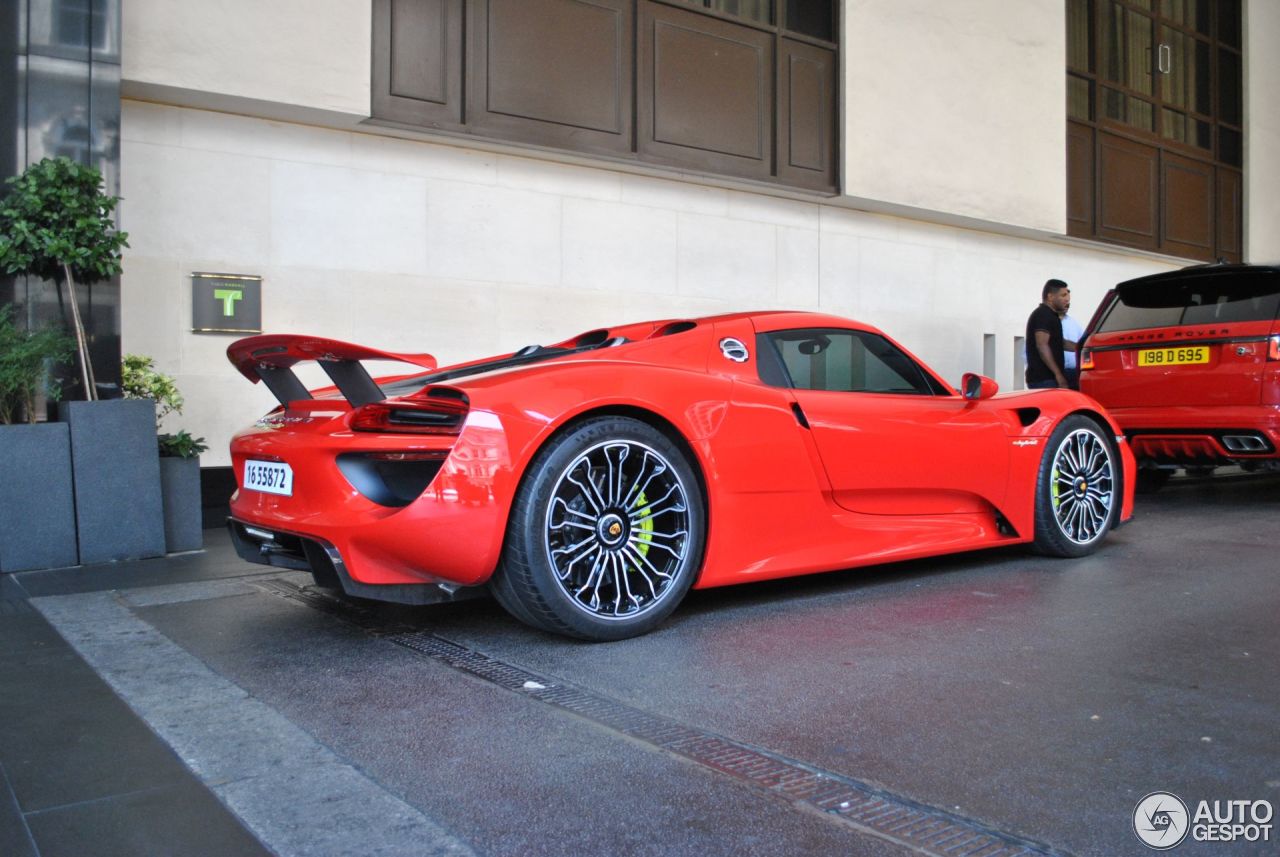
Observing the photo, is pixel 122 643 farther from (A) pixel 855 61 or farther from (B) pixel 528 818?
(A) pixel 855 61

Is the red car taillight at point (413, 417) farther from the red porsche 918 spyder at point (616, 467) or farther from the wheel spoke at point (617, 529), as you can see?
the wheel spoke at point (617, 529)

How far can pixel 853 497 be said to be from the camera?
415 cm

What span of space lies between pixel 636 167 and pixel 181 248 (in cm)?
379

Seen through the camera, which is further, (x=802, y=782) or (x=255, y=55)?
(x=255, y=55)

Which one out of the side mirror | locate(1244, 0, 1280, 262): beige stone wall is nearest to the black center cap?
the side mirror

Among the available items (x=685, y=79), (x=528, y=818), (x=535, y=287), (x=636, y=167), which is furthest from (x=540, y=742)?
(x=685, y=79)

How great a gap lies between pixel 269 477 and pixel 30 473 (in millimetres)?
2280

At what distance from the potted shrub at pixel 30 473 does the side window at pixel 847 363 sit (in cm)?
361

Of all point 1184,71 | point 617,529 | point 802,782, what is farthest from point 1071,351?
point 1184,71

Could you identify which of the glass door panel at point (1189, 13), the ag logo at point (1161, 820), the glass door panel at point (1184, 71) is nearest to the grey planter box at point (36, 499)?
the ag logo at point (1161, 820)

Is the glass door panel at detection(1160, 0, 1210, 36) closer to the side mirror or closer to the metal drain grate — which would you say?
the side mirror

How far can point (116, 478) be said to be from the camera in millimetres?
5309

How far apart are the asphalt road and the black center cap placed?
0.36 m

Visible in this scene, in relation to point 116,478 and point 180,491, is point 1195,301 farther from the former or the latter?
point 116,478
